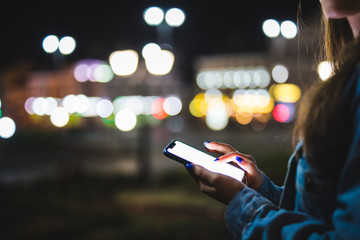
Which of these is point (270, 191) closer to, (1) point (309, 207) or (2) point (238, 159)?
(2) point (238, 159)

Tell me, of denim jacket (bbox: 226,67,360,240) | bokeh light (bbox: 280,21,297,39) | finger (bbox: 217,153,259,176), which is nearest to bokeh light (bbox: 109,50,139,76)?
bokeh light (bbox: 280,21,297,39)

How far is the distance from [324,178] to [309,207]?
0.12 m

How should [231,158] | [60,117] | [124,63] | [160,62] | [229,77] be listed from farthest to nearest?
1. [229,77]
2. [60,117]
3. [124,63]
4. [160,62]
5. [231,158]

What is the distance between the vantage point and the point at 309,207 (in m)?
1.26

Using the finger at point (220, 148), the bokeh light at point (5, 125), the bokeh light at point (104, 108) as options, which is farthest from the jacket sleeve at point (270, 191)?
the bokeh light at point (104, 108)

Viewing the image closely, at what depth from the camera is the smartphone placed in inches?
66.7

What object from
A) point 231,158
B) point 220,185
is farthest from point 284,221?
point 231,158

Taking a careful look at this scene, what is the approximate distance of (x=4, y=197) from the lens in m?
9.25

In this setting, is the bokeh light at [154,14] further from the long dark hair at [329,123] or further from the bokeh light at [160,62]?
the long dark hair at [329,123]

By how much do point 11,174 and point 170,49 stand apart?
711 cm

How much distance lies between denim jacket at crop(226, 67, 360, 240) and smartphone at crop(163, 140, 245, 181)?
0.28m

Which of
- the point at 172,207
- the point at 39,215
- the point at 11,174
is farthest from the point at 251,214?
the point at 11,174

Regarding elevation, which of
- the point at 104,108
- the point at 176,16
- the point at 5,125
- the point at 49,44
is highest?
the point at 176,16

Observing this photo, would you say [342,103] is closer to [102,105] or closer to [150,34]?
[150,34]
